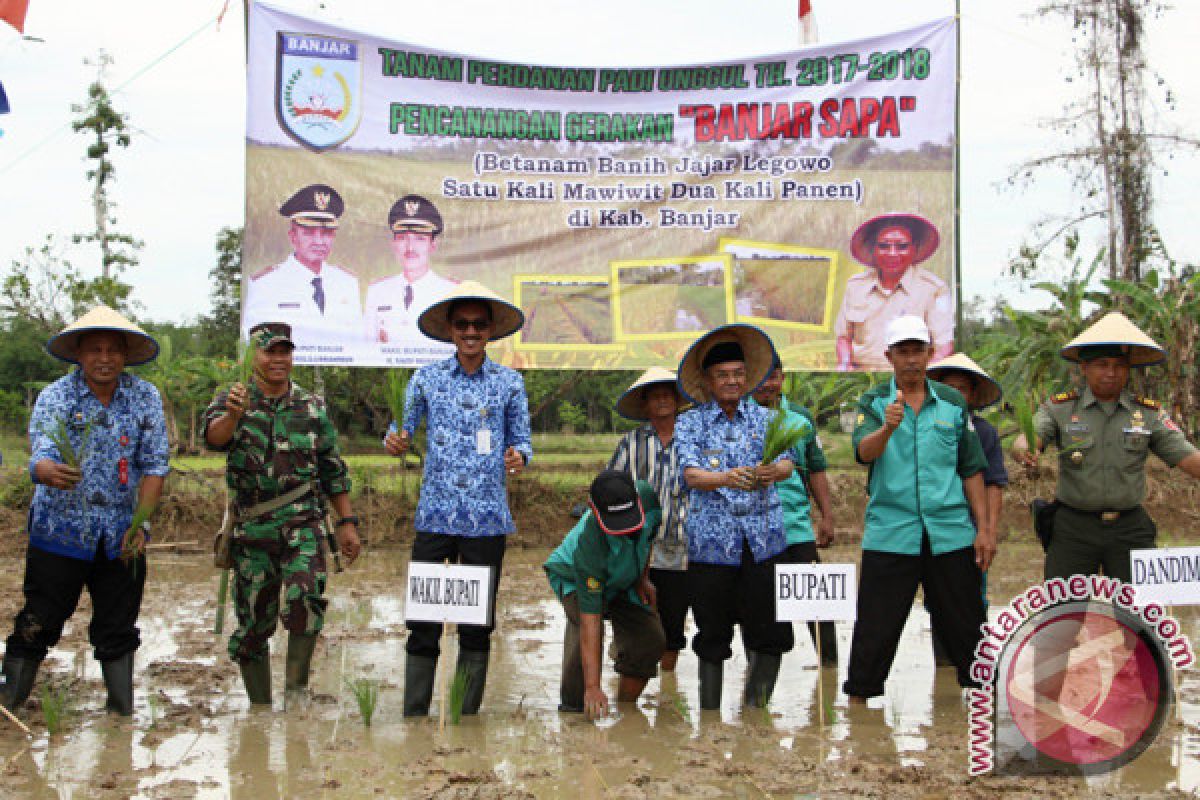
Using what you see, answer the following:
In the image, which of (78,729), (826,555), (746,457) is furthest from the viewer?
(826,555)

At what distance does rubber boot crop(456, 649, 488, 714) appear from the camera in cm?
505

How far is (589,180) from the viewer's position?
8953 mm

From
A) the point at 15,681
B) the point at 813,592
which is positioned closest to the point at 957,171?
the point at 813,592

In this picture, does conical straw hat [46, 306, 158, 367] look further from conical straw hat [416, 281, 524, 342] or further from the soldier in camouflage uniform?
conical straw hat [416, 281, 524, 342]

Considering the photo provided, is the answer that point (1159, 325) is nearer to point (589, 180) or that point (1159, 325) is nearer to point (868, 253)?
point (868, 253)

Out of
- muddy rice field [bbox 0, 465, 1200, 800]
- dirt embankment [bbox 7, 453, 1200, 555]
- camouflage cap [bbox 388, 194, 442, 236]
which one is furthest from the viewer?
dirt embankment [bbox 7, 453, 1200, 555]

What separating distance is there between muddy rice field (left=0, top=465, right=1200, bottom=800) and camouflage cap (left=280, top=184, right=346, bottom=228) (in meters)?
3.27

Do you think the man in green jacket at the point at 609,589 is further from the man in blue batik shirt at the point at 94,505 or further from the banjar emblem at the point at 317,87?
the banjar emblem at the point at 317,87

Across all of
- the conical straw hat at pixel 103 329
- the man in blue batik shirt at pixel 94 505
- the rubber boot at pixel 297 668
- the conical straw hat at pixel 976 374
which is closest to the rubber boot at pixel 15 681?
the man in blue batik shirt at pixel 94 505


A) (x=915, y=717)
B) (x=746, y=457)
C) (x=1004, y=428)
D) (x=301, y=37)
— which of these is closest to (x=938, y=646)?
(x=915, y=717)

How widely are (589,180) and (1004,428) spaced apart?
714cm

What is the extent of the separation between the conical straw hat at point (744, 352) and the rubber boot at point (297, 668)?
2.07 meters

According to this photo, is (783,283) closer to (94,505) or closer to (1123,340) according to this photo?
(1123,340)

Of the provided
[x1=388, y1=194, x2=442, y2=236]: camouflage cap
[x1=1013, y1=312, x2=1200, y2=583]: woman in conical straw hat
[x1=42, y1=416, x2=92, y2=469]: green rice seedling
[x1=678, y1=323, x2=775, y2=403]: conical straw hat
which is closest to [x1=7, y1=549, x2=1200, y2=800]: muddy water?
[x1=1013, y1=312, x2=1200, y2=583]: woman in conical straw hat
